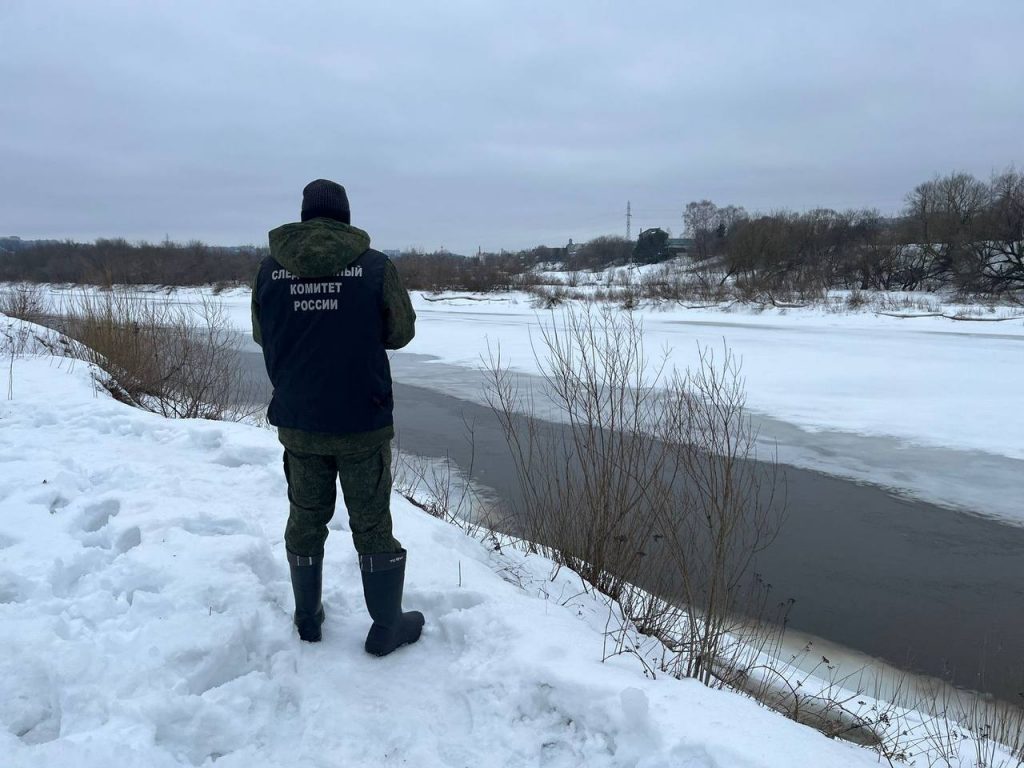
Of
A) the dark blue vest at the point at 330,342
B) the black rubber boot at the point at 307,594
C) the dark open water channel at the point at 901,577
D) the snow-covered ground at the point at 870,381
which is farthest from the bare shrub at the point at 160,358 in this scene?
the dark blue vest at the point at 330,342

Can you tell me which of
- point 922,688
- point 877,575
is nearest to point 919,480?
point 877,575

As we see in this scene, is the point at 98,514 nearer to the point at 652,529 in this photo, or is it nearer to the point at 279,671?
the point at 279,671

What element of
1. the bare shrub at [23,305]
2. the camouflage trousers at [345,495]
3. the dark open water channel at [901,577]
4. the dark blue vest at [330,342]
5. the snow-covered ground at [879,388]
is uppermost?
the bare shrub at [23,305]

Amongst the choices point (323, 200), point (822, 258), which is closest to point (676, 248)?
point (822, 258)

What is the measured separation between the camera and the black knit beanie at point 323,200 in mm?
2439

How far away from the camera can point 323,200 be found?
244cm

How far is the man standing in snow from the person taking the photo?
2.38 meters

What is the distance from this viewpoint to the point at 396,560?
2.65 m

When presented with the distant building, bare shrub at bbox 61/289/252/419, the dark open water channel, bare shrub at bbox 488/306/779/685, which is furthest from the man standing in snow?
the distant building

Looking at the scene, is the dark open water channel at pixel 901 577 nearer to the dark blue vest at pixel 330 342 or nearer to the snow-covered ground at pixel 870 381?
the snow-covered ground at pixel 870 381

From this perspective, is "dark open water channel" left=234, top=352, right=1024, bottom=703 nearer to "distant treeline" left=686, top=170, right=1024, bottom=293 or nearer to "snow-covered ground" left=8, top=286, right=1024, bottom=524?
"snow-covered ground" left=8, top=286, right=1024, bottom=524

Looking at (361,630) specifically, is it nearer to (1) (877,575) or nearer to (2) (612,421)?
(2) (612,421)

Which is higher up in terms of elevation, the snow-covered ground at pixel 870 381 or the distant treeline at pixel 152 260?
the distant treeline at pixel 152 260

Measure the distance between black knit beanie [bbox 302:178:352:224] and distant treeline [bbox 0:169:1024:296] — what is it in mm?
22822
